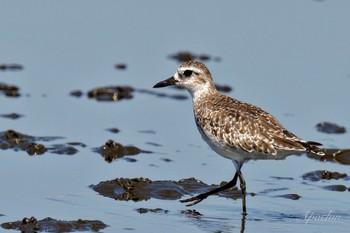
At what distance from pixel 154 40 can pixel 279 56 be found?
9.36ft

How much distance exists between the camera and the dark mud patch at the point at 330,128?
19461 mm

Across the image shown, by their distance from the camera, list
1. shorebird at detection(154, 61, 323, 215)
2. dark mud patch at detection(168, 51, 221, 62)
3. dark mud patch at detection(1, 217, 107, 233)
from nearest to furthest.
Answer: dark mud patch at detection(1, 217, 107, 233), shorebird at detection(154, 61, 323, 215), dark mud patch at detection(168, 51, 221, 62)

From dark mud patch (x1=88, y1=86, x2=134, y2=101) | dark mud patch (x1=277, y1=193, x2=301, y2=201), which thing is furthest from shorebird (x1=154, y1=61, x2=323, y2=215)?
dark mud patch (x1=88, y1=86, x2=134, y2=101)

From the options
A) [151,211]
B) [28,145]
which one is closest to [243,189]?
[151,211]

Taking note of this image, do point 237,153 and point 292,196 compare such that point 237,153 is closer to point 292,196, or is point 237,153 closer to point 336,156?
point 292,196

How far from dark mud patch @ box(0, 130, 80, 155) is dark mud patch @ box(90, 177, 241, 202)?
1.81 metres

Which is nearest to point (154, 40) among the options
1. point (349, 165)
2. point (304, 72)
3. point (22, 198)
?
point (304, 72)

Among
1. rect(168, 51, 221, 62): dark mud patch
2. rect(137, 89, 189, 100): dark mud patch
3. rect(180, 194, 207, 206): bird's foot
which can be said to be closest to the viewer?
rect(180, 194, 207, 206): bird's foot

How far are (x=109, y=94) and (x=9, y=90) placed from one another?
73.1 inches

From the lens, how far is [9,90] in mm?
21000

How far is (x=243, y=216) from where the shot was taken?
15.5 m

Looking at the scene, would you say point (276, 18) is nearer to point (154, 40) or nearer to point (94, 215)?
point (154, 40)

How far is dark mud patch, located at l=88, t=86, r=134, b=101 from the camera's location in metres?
21.1

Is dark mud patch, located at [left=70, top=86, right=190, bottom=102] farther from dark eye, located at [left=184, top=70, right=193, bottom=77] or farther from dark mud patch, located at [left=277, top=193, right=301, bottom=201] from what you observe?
dark mud patch, located at [left=277, top=193, right=301, bottom=201]
